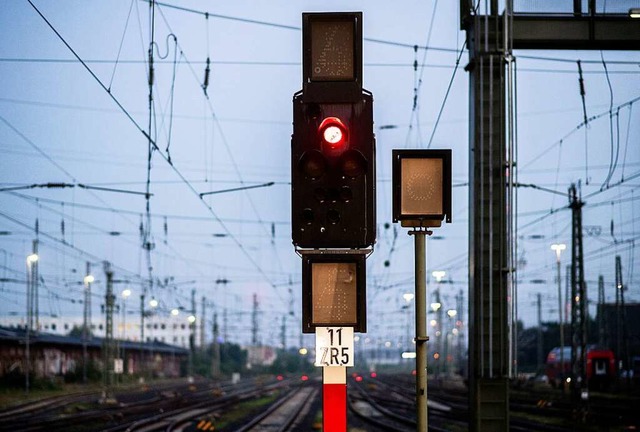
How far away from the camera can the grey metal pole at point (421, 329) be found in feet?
30.1

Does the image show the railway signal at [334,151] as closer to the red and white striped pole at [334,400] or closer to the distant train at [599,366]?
the red and white striped pole at [334,400]

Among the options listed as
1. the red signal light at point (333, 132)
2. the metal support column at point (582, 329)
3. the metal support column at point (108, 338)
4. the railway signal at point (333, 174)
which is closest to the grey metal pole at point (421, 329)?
the railway signal at point (333, 174)

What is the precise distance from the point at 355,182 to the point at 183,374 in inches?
4810

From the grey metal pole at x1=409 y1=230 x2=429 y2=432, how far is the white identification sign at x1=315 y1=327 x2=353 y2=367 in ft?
2.09

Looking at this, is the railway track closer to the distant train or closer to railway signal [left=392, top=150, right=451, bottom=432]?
the distant train

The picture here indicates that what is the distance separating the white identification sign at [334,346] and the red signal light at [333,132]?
A: 1.59m

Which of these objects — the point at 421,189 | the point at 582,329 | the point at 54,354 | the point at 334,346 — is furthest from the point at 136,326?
the point at 421,189

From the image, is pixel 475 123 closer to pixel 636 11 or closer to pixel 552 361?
pixel 636 11

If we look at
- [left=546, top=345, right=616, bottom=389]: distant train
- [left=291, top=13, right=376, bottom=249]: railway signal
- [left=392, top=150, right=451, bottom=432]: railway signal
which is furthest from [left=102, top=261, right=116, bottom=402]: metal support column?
[left=291, top=13, right=376, bottom=249]: railway signal

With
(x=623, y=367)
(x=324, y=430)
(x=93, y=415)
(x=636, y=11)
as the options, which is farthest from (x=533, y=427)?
(x=623, y=367)

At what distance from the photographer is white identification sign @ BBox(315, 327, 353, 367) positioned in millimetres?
8945

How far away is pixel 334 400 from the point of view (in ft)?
29.6

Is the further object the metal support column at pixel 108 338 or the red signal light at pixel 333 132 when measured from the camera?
the metal support column at pixel 108 338

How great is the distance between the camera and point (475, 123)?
15.8 metres
